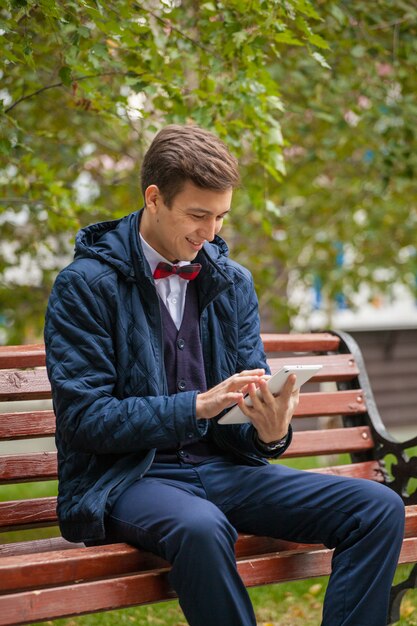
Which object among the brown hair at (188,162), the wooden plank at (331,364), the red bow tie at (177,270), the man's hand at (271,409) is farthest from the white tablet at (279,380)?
the wooden plank at (331,364)

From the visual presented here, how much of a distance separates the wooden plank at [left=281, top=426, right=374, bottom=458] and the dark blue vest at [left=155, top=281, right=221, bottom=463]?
893 millimetres

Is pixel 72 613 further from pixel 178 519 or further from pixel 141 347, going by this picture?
pixel 141 347

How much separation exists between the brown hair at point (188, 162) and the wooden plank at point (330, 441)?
1.37m

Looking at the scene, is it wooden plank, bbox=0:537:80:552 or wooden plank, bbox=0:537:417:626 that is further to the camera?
wooden plank, bbox=0:537:80:552

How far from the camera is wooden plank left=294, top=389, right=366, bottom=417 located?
13.5 feet

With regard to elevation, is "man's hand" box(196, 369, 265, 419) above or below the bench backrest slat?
above

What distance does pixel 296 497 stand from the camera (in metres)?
3.05

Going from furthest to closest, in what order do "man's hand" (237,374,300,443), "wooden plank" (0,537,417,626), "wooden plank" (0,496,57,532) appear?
1. "wooden plank" (0,496,57,532)
2. "man's hand" (237,374,300,443)
3. "wooden plank" (0,537,417,626)

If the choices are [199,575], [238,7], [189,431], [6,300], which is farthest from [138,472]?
[6,300]

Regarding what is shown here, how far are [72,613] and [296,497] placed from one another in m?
0.79

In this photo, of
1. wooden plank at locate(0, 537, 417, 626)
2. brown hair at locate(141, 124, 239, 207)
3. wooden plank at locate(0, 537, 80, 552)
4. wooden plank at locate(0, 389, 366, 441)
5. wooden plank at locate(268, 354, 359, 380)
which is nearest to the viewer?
wooden plank at locate(0, 537, 417, 626)

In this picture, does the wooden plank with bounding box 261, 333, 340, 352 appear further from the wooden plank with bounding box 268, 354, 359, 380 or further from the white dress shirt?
the white dress shirt

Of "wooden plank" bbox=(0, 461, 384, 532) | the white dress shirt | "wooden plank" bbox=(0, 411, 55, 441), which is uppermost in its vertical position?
the white dress shirt

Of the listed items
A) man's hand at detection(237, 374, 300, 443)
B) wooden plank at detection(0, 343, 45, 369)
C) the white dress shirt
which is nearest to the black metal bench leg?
man's hand at detection(237, 374, 300, 443)
